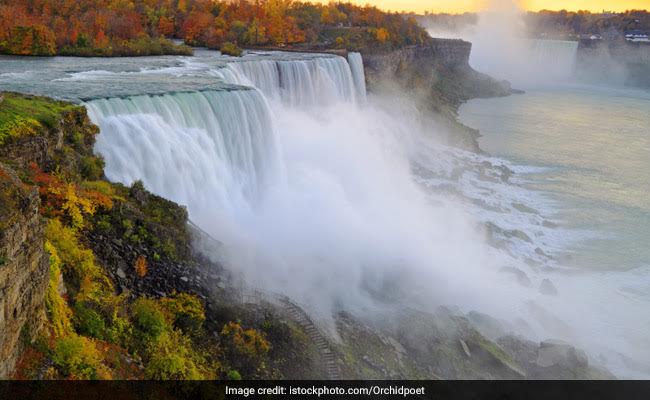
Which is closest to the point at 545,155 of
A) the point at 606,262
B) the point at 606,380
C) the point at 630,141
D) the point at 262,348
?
the point at 630,141

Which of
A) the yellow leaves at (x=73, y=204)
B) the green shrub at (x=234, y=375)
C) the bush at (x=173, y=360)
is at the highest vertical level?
the yellow leaves at (x=73, y=204)

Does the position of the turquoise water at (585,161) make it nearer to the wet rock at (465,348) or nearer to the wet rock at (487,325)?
the wet rock at (487,325)

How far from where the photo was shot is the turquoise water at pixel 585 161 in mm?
23688

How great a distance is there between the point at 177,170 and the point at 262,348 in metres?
6.70

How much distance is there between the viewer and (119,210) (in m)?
12.2

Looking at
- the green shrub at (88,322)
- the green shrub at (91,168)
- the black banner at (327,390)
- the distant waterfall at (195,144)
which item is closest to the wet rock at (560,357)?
the black banner at (327,390)

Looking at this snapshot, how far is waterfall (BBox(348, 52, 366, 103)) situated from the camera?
39562 millimetres

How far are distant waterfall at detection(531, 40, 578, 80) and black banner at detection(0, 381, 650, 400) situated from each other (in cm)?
9329

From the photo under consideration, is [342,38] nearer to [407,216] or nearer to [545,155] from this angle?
[545,155]

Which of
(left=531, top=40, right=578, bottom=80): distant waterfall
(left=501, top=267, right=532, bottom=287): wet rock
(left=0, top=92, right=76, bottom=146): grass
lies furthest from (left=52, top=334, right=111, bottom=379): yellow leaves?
(left=531, top=40, right=578, bottom=80): distant waterfall

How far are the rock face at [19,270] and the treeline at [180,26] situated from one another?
2486 centimetres

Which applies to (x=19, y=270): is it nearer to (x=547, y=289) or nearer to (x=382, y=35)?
(x=547, y=289)

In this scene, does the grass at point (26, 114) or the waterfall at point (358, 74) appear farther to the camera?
the waterfall at point (358, 74)

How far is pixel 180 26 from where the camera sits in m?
46.2
